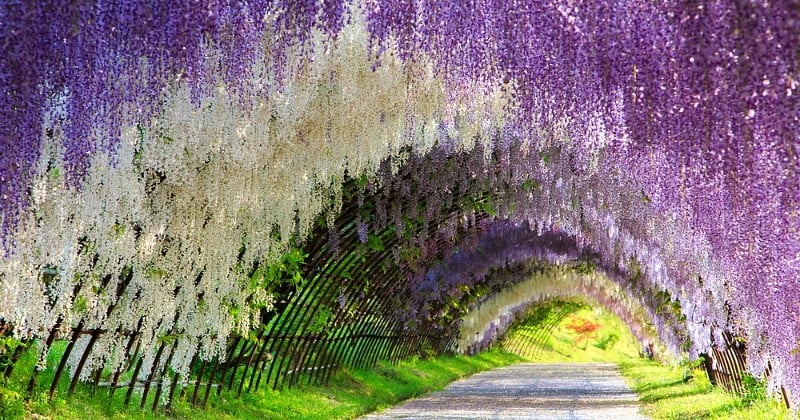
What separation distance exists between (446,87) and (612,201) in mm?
6227

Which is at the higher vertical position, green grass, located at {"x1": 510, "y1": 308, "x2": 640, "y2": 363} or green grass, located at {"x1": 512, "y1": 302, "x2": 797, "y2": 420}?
green grass, located at {"x1": 510, "y1": 308, "x2": 640, "y2": 363}

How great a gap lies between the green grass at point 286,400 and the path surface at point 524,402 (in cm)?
55

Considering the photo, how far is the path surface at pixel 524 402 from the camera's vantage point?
13859 mm

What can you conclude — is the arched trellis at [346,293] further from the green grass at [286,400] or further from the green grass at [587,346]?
the green grass at [587,346]

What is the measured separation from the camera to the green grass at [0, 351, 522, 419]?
307 inches

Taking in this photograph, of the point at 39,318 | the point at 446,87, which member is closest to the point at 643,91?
the point at 446,87

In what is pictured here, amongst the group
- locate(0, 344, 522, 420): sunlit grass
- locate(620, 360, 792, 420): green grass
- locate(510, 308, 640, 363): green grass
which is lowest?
locate(0, 344, 522, 420): sunlit grass

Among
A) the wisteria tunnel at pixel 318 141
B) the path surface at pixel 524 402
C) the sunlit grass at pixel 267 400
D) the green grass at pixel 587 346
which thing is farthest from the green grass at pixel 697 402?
the green grass at pixel 587 346

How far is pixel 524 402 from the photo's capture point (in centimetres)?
1672

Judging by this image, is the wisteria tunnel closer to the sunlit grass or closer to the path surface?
the sunlit grass

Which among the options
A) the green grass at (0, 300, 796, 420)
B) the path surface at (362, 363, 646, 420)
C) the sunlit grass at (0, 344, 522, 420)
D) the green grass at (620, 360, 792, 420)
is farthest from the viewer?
the path surface at (362, 363, 646, 420)

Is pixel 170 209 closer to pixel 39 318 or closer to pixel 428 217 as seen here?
pixel 39 318

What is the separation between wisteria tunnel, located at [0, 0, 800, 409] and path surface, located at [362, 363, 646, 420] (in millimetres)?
3426

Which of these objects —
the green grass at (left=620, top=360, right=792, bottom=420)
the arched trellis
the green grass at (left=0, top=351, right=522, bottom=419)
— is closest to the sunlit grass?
the green grass at (left=0, top=351, right=522, bottom=419)
